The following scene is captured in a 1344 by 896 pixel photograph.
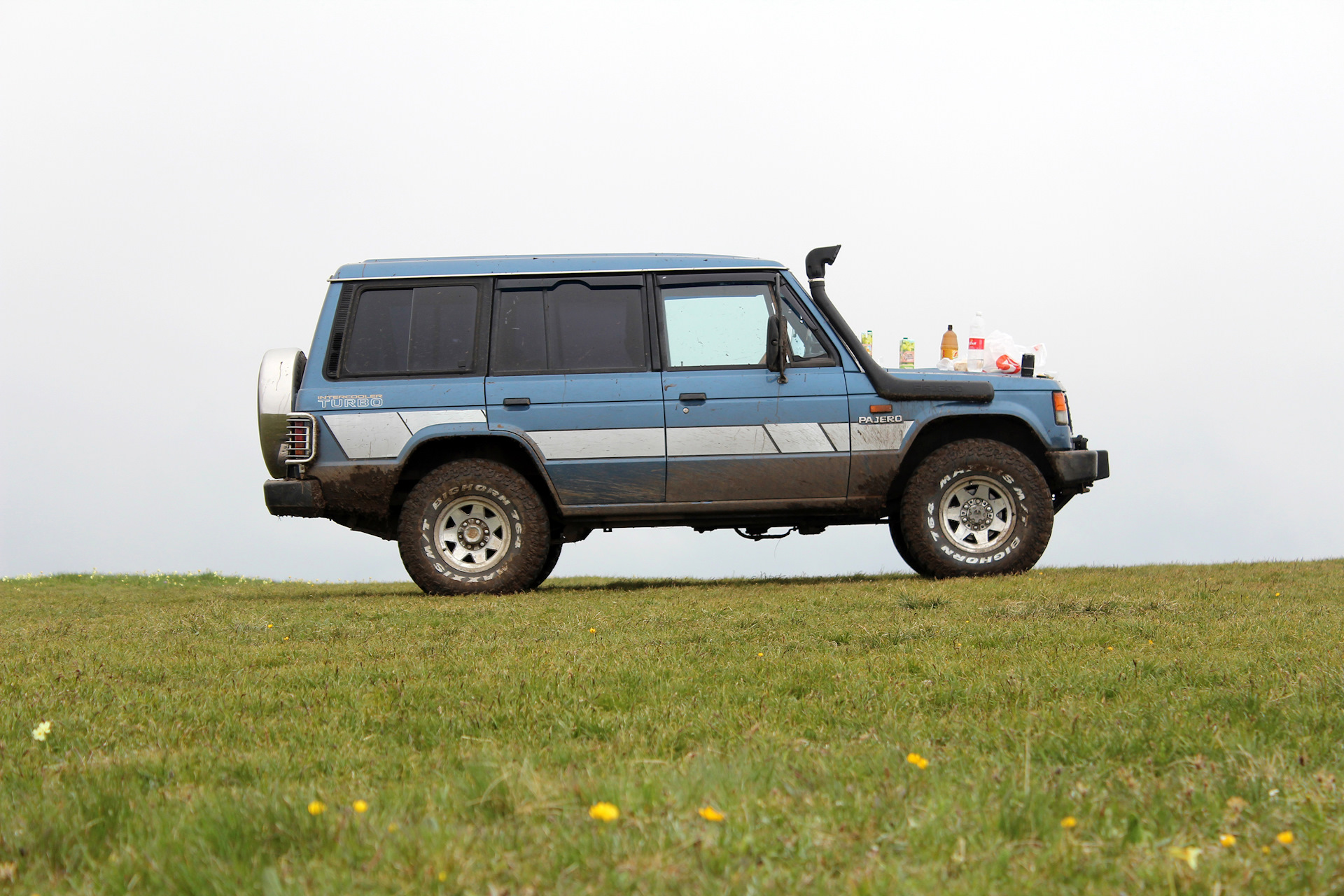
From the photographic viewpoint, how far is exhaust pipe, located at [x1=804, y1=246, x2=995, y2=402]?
9250 millimetres

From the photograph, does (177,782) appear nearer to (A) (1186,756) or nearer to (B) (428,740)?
(B) (428,740)

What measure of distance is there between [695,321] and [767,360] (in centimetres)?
69

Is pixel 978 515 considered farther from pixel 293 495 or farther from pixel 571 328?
pixel 293 495

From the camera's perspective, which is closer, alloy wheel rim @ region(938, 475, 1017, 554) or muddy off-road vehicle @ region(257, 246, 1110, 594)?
muddy off-road vehicle @ region(257, 246, 1110, 594)

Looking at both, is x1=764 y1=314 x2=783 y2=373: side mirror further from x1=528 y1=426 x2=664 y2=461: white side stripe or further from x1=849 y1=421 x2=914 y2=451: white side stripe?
x1=528 y1=426 x2=664 y2=461: white side stripe

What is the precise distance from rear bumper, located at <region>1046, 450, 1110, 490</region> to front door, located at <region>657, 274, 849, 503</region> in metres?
1.89

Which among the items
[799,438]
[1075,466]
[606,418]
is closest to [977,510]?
[1075,466]

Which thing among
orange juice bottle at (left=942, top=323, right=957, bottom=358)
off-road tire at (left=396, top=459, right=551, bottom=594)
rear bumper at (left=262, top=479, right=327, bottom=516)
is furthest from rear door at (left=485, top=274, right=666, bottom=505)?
orange juice bottle at (left=942, top=323, right=957, bottom=358)

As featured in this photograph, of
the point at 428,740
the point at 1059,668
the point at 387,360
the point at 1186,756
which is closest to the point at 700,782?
the point at 428,740

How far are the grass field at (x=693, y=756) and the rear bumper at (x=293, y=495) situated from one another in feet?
8.25

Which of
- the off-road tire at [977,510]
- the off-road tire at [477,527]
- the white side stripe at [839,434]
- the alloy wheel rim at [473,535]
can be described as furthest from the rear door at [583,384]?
the off-road tire at [977,510]

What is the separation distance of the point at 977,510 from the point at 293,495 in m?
5.64

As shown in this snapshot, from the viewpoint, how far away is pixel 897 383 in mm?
9258

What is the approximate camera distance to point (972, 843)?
2.36 meters
